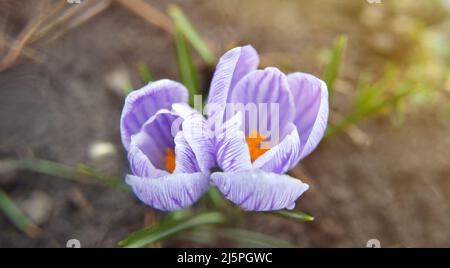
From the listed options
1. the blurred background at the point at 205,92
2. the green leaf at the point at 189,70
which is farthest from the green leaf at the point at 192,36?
the green leaf at the point at 189,70

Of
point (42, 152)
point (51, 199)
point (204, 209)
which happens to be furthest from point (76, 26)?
point (204, 209)

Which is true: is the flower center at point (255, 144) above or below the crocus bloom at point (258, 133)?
below

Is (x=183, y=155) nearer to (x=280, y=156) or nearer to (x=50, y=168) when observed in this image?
(x=280, y=156)

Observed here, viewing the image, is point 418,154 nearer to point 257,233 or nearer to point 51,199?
point 257,233

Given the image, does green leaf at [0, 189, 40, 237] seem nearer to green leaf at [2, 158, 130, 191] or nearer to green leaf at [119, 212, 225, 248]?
green leaf at [2, 158, 130, 191]

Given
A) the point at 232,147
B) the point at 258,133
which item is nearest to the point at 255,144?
the point at 258,133

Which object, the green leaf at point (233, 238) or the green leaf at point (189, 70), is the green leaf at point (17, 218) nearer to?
the green leaf at point (233, 238)
